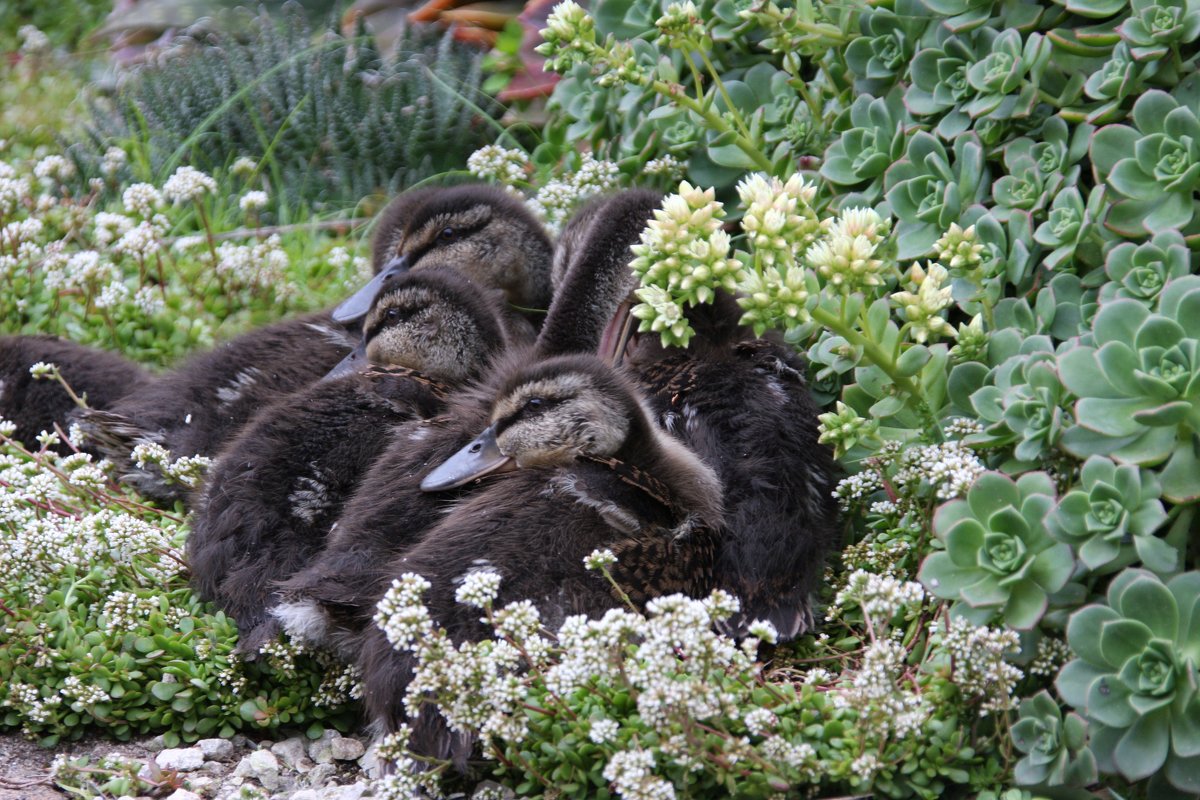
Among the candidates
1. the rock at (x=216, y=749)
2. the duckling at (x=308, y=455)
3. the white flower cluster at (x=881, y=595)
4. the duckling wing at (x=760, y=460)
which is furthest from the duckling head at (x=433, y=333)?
the white flower cluster at (x=881, y=595)

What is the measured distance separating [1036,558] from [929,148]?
54.9 inches

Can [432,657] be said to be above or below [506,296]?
above

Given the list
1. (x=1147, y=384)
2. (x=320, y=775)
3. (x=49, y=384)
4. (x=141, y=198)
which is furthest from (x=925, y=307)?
(x=141, y=198)

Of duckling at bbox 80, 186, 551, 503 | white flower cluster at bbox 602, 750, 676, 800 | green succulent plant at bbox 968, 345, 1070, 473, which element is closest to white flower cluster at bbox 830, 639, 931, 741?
white flower cluster at bbox 602, 750, 676, 800

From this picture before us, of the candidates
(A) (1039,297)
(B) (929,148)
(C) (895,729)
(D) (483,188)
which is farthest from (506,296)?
(C) (895,729)

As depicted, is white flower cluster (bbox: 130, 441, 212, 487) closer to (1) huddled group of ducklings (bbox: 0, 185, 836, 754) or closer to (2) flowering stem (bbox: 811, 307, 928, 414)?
(1) huddled group of ducklings (bbox: 0, 185, 836, 754)

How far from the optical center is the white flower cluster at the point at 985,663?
8.09ft

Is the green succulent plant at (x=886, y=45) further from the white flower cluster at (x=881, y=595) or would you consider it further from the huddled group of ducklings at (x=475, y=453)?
the white flower cluster at (x=881, y=595)

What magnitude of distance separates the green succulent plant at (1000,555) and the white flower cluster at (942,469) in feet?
0.38

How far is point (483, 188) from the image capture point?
4918 mm

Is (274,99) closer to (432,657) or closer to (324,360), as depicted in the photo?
(324,360)

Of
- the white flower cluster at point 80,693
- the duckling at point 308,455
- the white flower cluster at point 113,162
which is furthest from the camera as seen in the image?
the white flower cluster at point 113,162

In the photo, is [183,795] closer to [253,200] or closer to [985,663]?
[985,663]

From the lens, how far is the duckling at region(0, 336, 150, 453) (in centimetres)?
468
